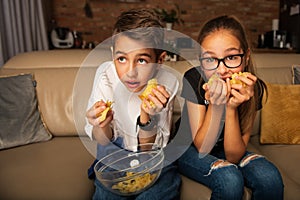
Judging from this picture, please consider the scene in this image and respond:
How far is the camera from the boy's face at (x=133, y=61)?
1.00 meters

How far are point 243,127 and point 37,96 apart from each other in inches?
42.0

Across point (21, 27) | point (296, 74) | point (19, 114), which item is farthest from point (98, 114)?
point (21, 27)

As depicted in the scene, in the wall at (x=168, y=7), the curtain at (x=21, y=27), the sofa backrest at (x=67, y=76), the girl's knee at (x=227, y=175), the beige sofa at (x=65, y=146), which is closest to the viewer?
the girl's knee at (x=227, y=175)

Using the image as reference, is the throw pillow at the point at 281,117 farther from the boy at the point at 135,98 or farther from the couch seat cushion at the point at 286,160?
the boy at the point at 135,98

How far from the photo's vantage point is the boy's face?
3.28 ft

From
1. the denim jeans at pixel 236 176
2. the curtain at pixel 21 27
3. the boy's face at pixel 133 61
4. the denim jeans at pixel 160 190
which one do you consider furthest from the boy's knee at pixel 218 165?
the curtain at pixel 21 27

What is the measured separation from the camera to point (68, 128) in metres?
1.67

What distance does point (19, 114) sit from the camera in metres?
1.56

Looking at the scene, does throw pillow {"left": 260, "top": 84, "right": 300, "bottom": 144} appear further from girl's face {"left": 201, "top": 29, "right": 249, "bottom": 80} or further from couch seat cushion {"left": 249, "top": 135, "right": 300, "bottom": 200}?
girl's face {"left": 201, "top": 29, "right": 249, "bottom": 80}

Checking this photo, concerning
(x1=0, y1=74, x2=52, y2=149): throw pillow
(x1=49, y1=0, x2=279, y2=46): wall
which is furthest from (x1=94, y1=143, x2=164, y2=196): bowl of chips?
(x1=49, y1=0, x2=279, y2=46): wall

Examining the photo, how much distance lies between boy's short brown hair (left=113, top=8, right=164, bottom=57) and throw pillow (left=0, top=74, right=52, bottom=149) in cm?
74

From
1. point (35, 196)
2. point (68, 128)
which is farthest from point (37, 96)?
point (35, 196)

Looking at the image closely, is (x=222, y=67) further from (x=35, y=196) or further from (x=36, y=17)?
(x=36, y=17)

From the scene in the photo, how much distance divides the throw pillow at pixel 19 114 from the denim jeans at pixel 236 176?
0.80 metres
